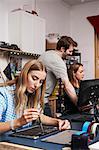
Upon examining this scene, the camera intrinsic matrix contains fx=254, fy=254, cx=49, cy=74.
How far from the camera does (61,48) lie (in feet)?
8.99

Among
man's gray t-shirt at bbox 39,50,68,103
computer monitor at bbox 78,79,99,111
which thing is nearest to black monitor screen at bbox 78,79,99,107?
computer monitor at bbox 78,79,99,111

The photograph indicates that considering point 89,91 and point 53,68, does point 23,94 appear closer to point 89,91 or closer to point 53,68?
point 89,91

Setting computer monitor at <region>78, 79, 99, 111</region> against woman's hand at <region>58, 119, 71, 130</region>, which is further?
computer monitor at <region>78, 79, 99, 111</region>

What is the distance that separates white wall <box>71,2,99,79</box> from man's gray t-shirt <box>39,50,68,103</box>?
2.67 meters

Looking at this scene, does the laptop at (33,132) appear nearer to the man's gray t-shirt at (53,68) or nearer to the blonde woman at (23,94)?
the blonde woman at (23,94)

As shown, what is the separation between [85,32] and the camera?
5258mm

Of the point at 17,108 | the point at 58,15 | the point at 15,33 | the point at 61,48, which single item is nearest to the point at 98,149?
the point at 17,108

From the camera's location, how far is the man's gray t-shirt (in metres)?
2.58

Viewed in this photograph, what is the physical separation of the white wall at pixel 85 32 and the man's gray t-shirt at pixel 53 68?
2669mm

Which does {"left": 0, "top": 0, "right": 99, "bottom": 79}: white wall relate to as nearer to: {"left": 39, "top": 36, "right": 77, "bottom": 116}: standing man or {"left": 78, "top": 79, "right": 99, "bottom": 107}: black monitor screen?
{"left": 39, "top": 36, "right": 77, "bottom": 116}: standing man

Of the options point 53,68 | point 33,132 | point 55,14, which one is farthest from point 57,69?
point 55,14

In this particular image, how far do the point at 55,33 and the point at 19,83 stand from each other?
3.33 metres

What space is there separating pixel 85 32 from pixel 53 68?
2.88 meters

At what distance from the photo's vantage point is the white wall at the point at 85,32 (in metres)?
5.19
